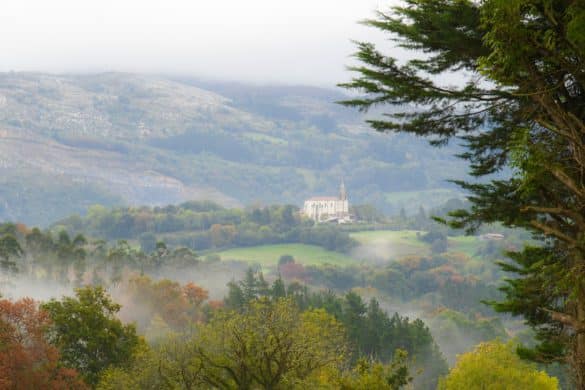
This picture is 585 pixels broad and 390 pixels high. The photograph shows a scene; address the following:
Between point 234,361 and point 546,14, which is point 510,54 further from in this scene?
point 234,361

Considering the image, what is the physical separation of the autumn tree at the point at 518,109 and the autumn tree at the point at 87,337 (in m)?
27.7

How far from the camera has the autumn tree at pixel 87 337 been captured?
42500 millimetres

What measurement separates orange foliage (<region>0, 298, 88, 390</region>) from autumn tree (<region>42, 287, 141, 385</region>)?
94 cm

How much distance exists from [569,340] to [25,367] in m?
28.1

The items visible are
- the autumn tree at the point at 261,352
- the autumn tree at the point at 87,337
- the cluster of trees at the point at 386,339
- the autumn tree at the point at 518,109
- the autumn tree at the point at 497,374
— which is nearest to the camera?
the autumn tree at the point at 518,109

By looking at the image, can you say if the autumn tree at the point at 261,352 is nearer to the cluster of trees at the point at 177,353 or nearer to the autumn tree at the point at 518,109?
the cluster of trees at the point at 177,353

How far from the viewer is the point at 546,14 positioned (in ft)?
49.0

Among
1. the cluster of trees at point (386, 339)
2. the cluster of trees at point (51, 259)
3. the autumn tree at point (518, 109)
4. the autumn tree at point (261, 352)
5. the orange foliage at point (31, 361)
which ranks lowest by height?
the cluster of trees at point (386, 339)

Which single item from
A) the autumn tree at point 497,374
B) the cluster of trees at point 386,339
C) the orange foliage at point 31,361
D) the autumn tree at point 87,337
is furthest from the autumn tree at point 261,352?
the cluster of trees at point 386,339

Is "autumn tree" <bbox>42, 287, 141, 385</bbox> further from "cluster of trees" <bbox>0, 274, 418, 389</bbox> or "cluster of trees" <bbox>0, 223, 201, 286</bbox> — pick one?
"cluster of trees" <bbox>0, 223, 201, 286</bbox>

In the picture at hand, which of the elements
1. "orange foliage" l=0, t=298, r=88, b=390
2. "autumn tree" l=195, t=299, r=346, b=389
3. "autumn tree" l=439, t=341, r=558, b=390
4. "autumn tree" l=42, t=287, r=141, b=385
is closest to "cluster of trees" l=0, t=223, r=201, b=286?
"autumn tree" l=42, t=287, r=141, b=385

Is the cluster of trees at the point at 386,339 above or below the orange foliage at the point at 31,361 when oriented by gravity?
below

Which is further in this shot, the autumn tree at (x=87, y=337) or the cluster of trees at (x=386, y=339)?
the cluster of trees at (x=386, y=339)

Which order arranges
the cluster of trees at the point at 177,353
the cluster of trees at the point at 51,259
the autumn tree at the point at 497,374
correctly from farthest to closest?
the cluster of trees at the point at 51,259, the autumn tree at the point at 497,374, the cluster of trees at the point at 177,353
